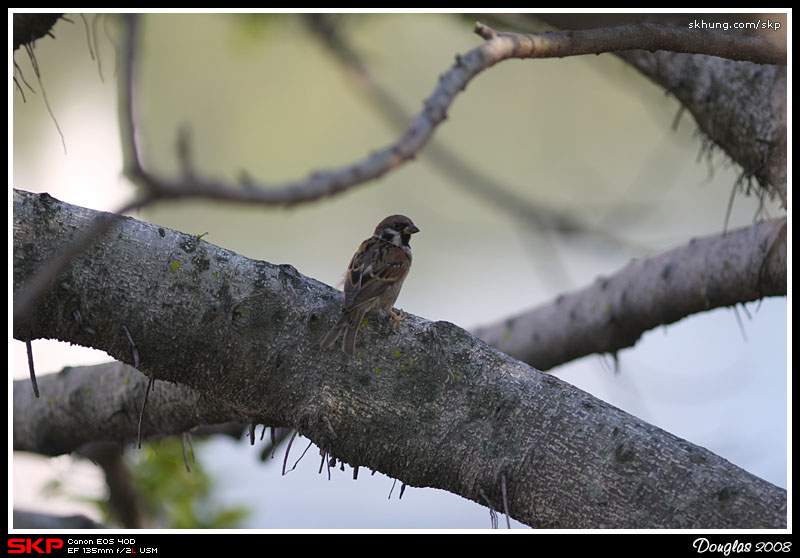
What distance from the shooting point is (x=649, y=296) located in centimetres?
473

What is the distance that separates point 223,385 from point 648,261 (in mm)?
3103

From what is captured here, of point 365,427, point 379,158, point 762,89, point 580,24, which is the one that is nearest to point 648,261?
point 762,89

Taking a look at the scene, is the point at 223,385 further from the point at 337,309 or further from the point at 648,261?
the point at 648,261

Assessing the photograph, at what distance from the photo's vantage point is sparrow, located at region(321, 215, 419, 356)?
3035 millimetres

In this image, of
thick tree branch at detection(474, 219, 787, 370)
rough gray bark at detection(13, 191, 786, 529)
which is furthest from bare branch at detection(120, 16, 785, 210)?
thick tree branch at detection(474, 219, 787, 370)

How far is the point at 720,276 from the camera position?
14.5 feet

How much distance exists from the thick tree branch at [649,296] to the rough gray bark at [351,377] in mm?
1868

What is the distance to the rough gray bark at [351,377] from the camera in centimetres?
276
